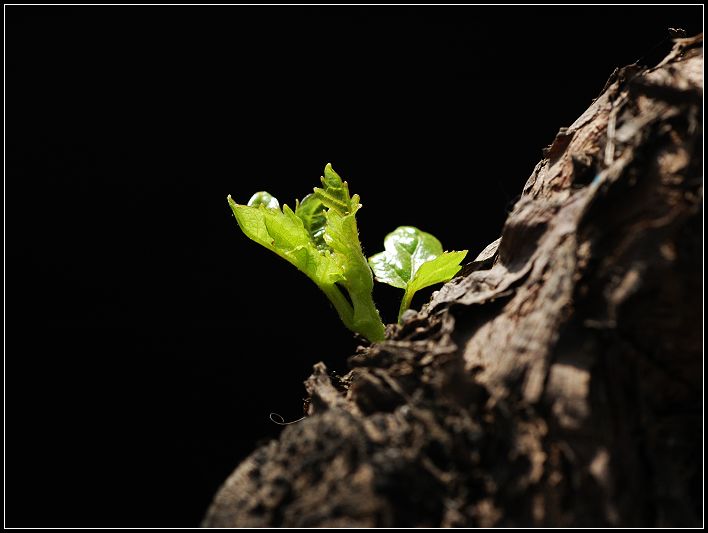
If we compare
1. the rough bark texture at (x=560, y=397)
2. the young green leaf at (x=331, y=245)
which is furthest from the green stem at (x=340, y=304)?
the rough bark texture at (x=560, y=397)

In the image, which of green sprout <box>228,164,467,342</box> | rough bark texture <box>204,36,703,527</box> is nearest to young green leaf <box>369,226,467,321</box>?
green sprout <box>228,164,467,342</box>

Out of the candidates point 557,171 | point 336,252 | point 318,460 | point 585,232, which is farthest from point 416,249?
point 318,460

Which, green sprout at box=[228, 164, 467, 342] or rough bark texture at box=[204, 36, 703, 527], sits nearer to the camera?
rough bark texture at box=[204, 36, 703, 527]

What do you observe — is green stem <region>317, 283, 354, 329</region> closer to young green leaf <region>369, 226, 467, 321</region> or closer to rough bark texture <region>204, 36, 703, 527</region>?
young green leaf <region>369, 226, 467, 321</region>

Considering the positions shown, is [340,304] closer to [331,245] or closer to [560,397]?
[331,245]

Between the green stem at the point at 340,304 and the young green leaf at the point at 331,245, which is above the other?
the young green leaf at the point at 331,245

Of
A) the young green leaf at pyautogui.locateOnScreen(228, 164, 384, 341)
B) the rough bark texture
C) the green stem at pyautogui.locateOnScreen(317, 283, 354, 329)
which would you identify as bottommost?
the rough bark texture

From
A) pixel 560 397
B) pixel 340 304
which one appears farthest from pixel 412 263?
pixel 560 397

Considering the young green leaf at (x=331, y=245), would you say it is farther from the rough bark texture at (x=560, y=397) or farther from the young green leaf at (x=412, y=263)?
the rough bark texture at (x=560, y=397)

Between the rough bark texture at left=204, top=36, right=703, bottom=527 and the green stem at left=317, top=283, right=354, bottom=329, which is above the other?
the green stem at left=317, top=283, right=354, bottom=329
